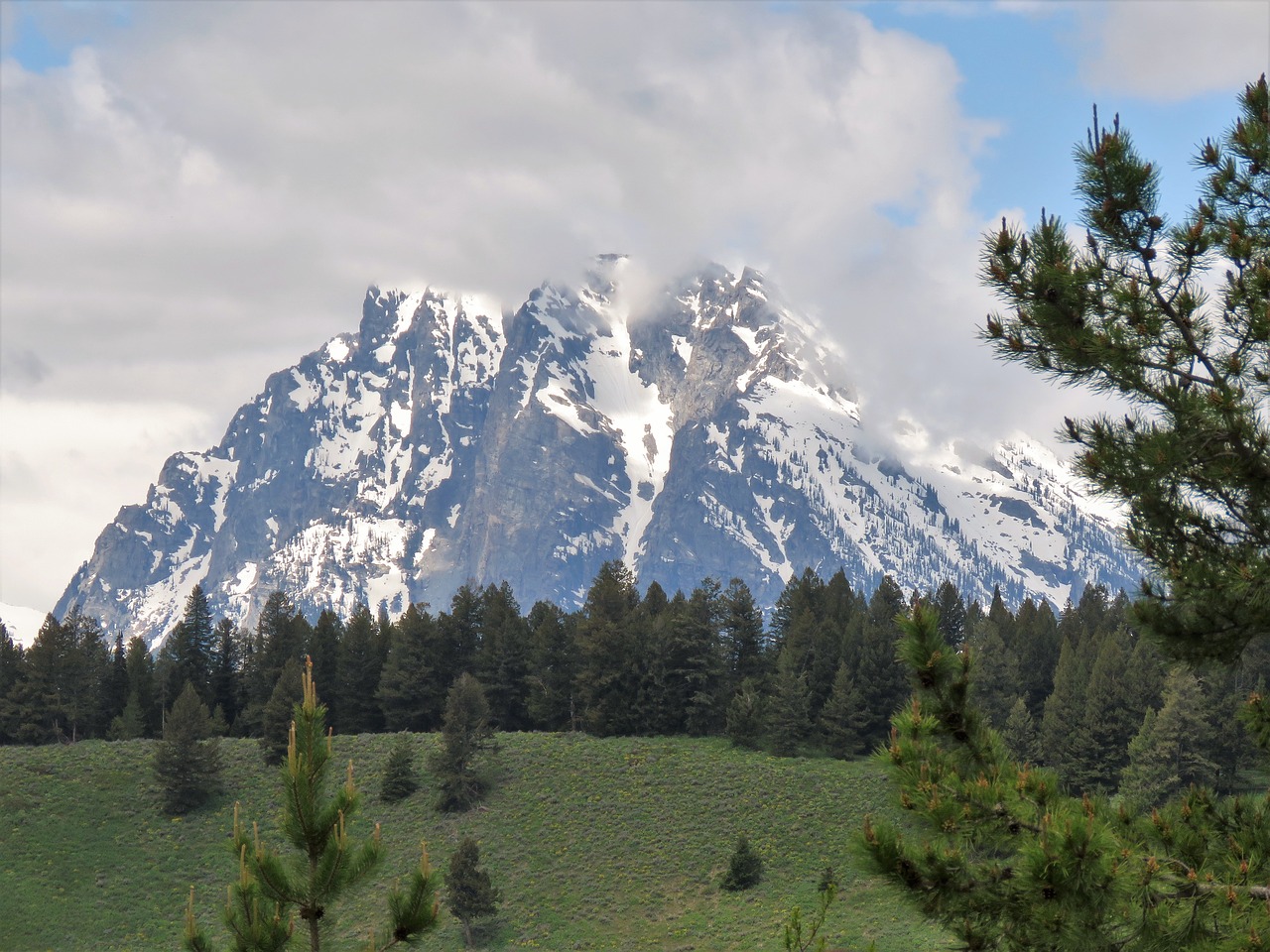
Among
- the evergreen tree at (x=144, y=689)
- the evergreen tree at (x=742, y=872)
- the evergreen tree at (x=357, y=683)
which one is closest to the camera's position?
the evergreen tree at (x=742, y=872)

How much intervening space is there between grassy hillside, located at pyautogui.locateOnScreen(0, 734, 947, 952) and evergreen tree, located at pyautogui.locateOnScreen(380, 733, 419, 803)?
0.94 meters

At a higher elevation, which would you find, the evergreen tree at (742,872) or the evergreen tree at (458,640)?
the evergreen tree at (458,640)

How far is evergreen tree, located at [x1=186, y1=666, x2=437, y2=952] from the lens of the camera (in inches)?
387

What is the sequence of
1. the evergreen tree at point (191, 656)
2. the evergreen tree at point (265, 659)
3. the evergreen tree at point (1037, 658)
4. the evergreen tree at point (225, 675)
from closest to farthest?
the evergreen tree at point (1037, 658)
the evergreen tree at point (265, 659)
the evergreen tree at point (191, 656)
the evergreen tree at point (225, 675)

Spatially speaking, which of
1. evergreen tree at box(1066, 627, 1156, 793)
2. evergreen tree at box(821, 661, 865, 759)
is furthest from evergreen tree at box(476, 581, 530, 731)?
evergreen tree at box(1066, 627, 1156, 793)

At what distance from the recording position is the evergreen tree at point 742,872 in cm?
5075

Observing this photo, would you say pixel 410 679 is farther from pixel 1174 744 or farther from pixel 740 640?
pixel 1174 744

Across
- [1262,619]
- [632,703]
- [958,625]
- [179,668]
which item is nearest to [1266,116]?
[1262,619]

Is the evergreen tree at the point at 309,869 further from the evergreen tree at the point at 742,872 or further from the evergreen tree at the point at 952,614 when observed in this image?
the evergreen tree at the point at 952,614

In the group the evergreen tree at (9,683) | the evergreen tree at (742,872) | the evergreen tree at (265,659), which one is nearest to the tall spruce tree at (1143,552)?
the evergreen tree at (742,872)

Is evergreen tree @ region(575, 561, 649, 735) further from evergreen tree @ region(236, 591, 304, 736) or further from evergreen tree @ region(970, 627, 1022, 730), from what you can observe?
evergreen tree @ region(970, 627, 1022, 730)

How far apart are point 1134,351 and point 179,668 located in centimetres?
8299

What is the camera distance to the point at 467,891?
4588 cm

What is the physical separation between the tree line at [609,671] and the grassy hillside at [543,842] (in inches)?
174
